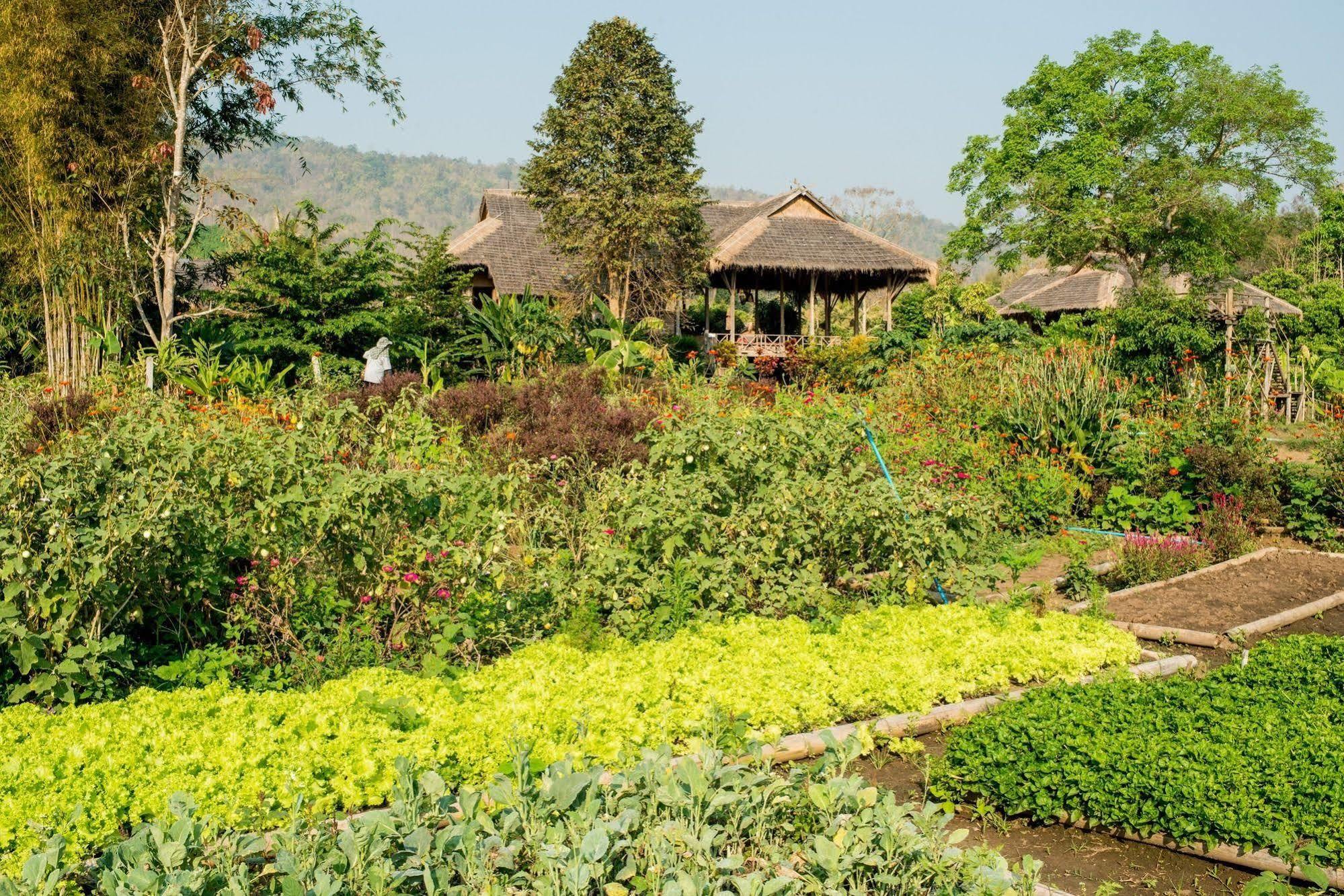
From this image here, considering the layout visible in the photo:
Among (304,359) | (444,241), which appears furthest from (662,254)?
(304,359)

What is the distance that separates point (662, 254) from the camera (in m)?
20.0

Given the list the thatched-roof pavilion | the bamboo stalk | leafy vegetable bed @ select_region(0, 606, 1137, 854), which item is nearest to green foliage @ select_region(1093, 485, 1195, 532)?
the bamboo stalk

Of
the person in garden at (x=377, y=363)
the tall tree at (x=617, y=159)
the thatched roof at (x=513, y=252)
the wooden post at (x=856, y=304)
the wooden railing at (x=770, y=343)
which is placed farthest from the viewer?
the wooden post at (x=856, y=304)

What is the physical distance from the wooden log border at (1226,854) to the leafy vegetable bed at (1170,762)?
1.2 inches

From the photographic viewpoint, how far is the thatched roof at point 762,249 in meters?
22.0

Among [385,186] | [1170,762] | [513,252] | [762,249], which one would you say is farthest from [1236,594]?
[385,186]

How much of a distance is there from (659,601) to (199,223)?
11469mm

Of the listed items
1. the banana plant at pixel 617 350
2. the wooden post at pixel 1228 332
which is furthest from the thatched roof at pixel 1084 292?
the banana plant at pixel 617 350

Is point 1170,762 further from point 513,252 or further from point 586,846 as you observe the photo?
point 513,252

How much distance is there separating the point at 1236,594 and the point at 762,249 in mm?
15794

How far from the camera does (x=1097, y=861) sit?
3.69m

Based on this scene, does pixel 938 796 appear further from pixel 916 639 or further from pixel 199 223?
pixel 199 223

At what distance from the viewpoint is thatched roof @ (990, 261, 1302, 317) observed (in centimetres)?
2797

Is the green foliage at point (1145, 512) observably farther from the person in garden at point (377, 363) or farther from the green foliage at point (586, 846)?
the person in garden at point (377, 363)
